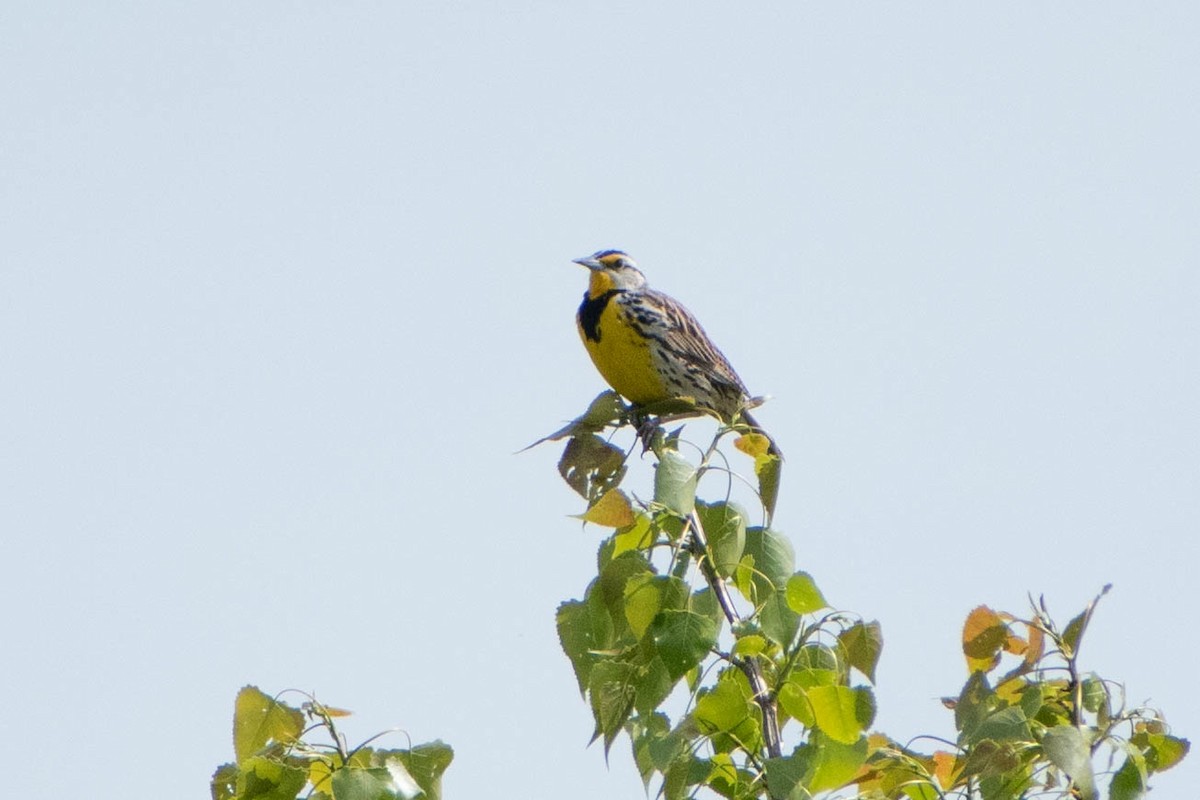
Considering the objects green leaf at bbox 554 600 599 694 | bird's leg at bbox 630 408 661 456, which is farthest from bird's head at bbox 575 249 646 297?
green leaf at bbox 554 600 599 694

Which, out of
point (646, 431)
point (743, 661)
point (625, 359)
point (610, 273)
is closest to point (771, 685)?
point (743, 661)

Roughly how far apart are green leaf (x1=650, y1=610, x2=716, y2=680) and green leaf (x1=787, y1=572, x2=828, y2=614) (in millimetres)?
140

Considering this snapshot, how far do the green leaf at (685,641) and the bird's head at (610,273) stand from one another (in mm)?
4378

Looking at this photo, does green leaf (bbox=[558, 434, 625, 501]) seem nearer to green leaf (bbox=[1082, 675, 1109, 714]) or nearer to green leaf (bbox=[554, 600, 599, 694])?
green leaf (bbox=[554, 600, 599, 694])

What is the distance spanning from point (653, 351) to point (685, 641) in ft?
12.3

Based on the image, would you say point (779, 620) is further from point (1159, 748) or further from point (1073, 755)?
point (1159, 748)

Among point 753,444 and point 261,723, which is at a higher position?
point 753,444

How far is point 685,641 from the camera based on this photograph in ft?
9.27

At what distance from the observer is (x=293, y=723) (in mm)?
2730

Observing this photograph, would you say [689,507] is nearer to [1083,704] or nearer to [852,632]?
[852,632]

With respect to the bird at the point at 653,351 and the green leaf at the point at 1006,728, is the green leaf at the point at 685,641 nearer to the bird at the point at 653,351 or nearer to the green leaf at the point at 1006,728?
the green leaf at the point at 1006,728

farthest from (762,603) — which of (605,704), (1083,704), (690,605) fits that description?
(1083,704)

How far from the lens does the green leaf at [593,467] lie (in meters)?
3.78

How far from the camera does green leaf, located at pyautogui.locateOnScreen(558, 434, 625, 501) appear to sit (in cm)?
378
